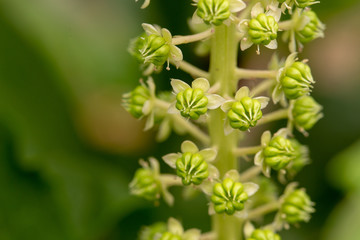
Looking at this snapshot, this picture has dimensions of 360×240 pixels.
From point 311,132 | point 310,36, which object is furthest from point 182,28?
point 310,36

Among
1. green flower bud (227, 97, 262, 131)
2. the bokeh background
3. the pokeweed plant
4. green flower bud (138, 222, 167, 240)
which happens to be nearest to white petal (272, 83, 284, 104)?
the pokeweed plant

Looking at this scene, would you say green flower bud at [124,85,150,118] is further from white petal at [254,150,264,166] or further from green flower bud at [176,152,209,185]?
white petal at [254,150,264,166]

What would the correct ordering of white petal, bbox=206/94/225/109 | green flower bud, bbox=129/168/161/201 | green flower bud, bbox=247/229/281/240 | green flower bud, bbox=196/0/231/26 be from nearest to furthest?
1. green flower bud, bbox=196/0/231/26
2. white petal, bbox=206/94/225/109
3. green flower bud, bbox=247/229/281/240
4. green flower bud, bbox=129/168/161/201

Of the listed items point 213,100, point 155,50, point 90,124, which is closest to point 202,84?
point 213,100

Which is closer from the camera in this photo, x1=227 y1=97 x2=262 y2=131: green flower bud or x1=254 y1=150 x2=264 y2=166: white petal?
x1=227 y1=97 x2=262 y2=131: green flower bud

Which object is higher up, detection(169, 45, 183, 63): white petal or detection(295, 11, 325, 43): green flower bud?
detection(295, 11, 325, 43): green flower bud

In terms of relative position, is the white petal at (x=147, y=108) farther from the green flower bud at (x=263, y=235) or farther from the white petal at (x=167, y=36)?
the green flower bud at (x=263, y=235)
